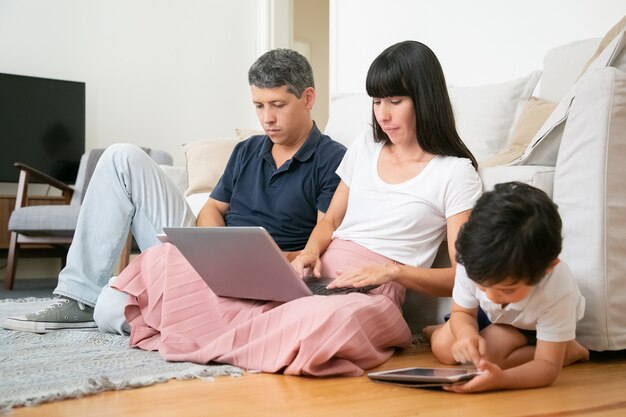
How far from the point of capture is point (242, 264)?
1.58 metres

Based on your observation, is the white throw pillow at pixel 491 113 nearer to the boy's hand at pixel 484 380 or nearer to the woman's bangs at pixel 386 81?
the woman's bangs at pixel 386 81

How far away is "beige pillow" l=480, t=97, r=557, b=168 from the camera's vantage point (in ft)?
6.81

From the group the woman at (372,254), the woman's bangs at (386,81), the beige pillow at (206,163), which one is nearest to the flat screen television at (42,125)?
the beige pillow at (206,163)

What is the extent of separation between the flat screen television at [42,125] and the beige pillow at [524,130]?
3.64 metres

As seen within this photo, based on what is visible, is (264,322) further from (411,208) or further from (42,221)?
(42,221)

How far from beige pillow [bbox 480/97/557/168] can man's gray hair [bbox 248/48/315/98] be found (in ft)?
1.91

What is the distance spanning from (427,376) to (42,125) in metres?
4.34

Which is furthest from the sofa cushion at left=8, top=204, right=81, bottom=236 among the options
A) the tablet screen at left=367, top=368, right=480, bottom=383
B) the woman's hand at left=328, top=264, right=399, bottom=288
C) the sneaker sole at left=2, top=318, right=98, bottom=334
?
the tablet screen at left=367, top=368, right=480, bottom=383

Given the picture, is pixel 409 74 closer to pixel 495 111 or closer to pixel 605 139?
pixel 605 139

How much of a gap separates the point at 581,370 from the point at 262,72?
3.75ft

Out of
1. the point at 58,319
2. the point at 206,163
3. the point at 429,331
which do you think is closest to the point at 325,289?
the point at 429,331

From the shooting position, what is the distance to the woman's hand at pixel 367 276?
1.58 meters

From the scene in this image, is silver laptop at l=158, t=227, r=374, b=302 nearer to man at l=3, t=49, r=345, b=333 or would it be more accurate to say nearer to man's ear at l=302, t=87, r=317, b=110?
man at l=3, t=49, r=345, b=333

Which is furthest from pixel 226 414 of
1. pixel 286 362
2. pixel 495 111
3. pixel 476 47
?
pixel 476 47
